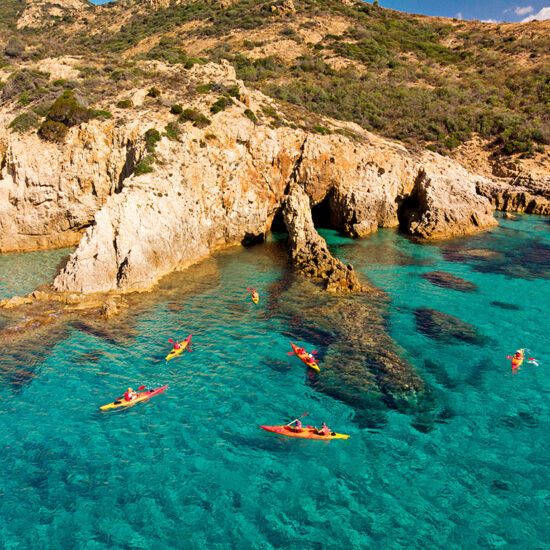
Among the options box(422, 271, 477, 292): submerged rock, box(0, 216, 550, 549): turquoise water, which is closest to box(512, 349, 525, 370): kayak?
box(0, 216, 550, 549): turquoise water

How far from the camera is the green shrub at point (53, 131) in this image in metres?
34.2

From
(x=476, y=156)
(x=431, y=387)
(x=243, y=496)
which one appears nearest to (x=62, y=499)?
(x=243, y=496)

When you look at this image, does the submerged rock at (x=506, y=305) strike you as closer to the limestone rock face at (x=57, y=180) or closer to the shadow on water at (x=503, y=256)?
the shadow on water at (x=503, y=256)

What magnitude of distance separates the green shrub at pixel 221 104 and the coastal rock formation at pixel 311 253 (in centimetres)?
1089

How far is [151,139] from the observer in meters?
31.8

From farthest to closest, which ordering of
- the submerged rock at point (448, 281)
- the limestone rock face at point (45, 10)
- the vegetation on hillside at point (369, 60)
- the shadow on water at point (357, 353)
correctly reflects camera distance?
the limestone rock face at point (45, 10), the vegetation on hillside at point (369, 60), the submerged rock at point (448, 281), the shadow on water at point (357, 353)

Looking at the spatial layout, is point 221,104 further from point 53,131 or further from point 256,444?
point 256,444

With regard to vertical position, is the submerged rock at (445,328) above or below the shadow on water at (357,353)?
above

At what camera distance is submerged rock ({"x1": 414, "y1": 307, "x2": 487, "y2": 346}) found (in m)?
19.9

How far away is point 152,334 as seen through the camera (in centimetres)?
1994

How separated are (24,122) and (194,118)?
16.5 m

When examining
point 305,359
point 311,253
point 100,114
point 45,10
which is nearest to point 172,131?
point 100,114

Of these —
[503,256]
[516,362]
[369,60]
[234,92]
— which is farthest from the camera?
[369,60]

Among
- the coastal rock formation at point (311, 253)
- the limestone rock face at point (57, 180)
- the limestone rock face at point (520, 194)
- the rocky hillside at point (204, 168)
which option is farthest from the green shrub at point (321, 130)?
the limestone rock face at point (520, 194)
